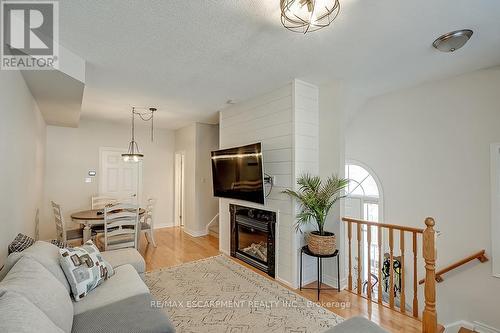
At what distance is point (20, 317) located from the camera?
43.0 inches

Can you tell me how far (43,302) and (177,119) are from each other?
428 centimetres

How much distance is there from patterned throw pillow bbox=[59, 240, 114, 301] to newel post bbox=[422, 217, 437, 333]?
293cm

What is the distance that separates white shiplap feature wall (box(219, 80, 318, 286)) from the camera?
10.2ft

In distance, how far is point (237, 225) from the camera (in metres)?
4.10

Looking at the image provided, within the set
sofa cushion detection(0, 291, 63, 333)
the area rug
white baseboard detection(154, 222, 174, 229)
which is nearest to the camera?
sofa cushion detection(0, 291, 63, 333)

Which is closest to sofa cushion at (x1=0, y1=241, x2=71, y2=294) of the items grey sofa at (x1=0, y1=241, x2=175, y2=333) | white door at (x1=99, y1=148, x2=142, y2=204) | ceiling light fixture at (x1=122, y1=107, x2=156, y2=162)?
grey sofa at (x1=0, y1=241, x2=175, y2=333)

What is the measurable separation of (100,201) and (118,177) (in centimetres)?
68

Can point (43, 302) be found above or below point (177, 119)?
below

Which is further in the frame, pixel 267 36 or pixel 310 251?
pixel 310 251

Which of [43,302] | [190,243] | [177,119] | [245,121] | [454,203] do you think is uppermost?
[177,119]

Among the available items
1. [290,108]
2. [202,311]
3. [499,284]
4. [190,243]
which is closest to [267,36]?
[290,108]

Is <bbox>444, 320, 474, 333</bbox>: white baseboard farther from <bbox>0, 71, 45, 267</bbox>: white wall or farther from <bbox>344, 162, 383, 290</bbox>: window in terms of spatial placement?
<bbox>0, 71, 45, 267</bbox>: white wall

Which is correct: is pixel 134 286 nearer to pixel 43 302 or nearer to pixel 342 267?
pixel 43 302

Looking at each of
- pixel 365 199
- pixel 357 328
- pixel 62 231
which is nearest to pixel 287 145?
pixel 357 328
